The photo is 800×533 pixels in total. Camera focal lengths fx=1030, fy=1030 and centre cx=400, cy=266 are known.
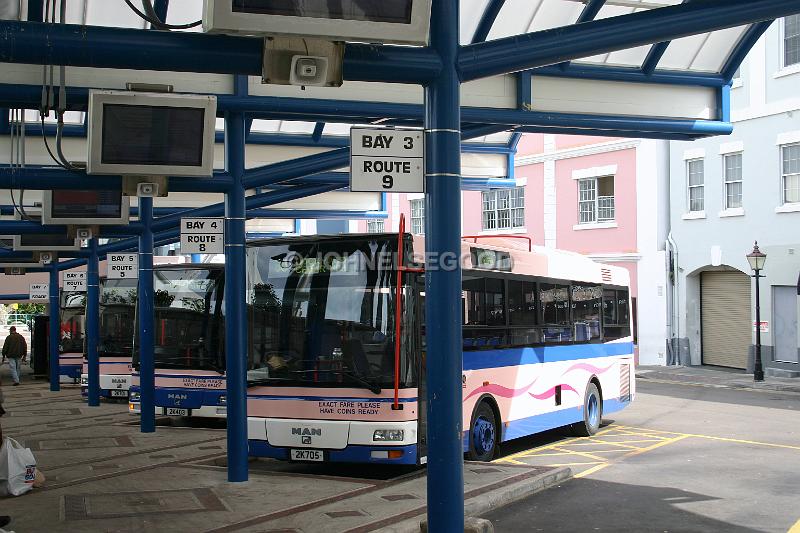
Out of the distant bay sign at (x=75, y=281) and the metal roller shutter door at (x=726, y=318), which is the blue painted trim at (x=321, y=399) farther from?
Answer: the metal roller shutter door at (x=726, y=318)

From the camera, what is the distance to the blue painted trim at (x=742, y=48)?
13.6 metres

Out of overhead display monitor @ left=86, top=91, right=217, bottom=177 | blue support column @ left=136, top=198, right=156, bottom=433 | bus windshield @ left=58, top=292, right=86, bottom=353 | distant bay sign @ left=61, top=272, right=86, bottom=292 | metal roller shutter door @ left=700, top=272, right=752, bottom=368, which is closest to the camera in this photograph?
overhead display monitor @ left=86, top=91, right=217, bottom=177

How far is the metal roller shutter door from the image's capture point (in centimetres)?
3206

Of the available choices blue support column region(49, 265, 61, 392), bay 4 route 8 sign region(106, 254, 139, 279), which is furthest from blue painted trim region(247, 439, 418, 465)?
blue support column region(49, 265, 61, 392)

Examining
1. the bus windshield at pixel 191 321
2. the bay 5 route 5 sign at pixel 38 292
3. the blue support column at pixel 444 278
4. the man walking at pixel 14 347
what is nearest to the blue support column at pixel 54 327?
the man walking at pixel 14 347

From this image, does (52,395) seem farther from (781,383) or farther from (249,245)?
(781,383)

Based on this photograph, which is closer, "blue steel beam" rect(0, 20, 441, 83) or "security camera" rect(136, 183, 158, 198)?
"blue steel beam" rect(0, 20, 441, 83)

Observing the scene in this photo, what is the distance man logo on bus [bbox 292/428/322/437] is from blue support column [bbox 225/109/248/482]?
2.65ft

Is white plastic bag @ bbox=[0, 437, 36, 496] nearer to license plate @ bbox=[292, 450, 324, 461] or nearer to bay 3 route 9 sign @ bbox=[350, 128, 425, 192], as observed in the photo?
license plate @ bbox=[292, 450, 324, 461]

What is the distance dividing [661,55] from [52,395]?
22207 mm

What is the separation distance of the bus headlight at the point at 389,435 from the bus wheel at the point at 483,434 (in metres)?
1.84

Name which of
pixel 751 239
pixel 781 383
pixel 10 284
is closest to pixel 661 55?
pixel 781 383

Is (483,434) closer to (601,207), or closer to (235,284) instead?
(235,284)

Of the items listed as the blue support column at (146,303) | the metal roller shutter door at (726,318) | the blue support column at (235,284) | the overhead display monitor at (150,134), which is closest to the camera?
the overhead display monitor at (150,134)
